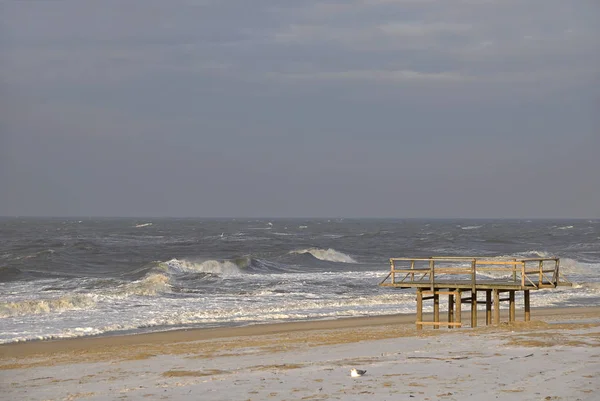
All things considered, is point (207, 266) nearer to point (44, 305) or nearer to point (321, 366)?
point (44, 305)

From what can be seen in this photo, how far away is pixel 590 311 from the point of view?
29141 mm

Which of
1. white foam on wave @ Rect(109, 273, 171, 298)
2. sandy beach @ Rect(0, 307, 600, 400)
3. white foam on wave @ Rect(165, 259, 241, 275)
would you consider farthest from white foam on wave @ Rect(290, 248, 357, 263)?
sandy beach @ Rect(0, 307, 600, 400)

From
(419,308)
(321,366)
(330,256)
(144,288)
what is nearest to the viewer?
(321,366)

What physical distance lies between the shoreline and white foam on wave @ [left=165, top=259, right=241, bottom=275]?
92.2 feet

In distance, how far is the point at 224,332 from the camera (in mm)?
23828

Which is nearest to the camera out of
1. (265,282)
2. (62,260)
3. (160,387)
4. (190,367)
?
(160,387)

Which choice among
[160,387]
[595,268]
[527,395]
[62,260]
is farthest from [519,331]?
[62,260]

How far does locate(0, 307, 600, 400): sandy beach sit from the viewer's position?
40.2 ft

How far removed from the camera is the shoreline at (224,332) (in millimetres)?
20844

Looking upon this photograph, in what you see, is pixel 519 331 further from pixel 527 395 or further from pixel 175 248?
pixel 175 248

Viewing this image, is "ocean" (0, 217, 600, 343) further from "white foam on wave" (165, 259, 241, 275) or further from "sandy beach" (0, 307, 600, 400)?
"sandy beach" (0, 307, 600, 400)

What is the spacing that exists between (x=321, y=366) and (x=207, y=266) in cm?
4286

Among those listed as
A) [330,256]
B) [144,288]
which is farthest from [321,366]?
[330,256]

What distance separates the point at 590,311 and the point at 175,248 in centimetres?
5478
